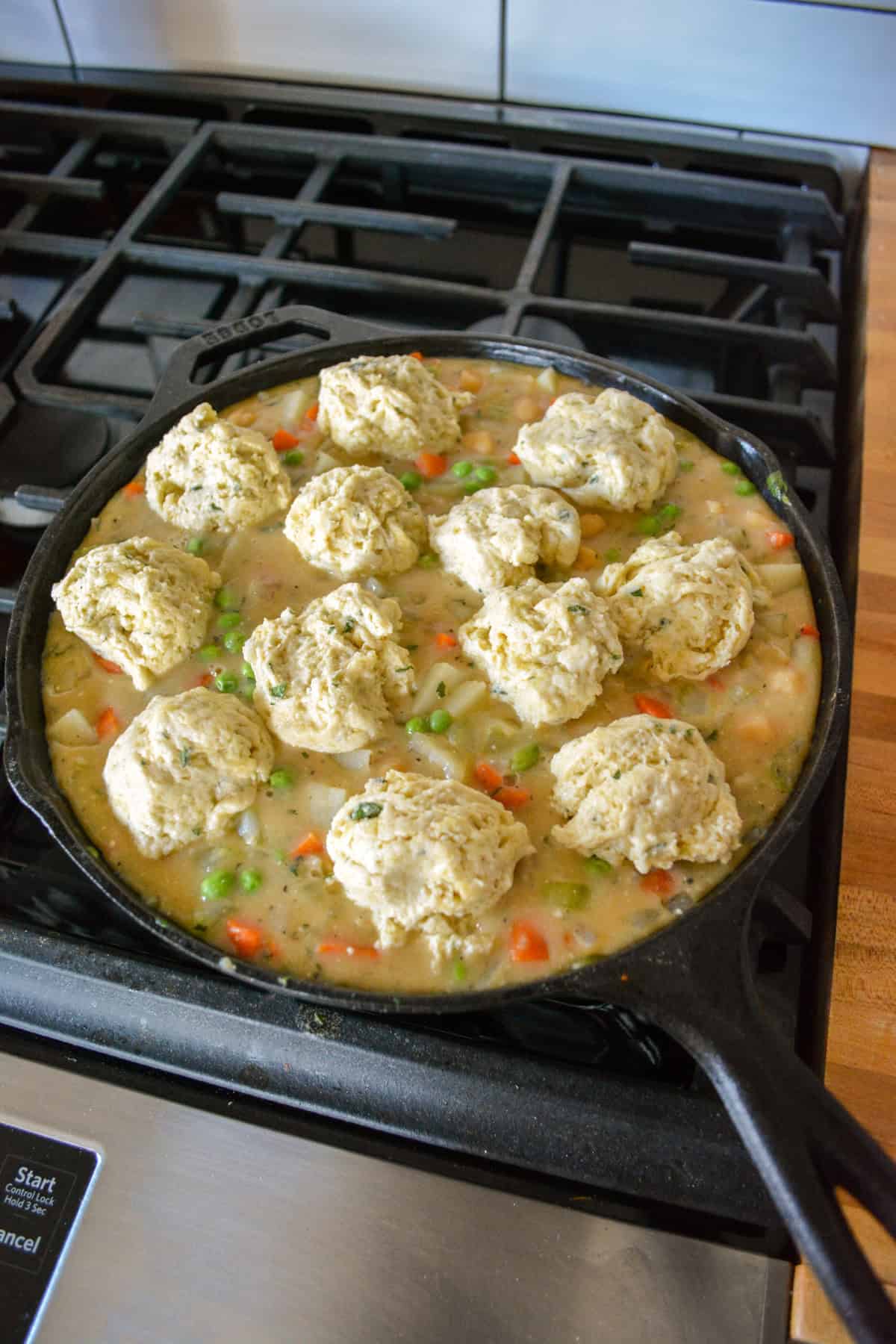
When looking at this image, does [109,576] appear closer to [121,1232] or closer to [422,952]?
[422,952]

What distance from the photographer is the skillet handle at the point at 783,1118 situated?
0.87m

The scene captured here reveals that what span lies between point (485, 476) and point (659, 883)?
0.72 meters

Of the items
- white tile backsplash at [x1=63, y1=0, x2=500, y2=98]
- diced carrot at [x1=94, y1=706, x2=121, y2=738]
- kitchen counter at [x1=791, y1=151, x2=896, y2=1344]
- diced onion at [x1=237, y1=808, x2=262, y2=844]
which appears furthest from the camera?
white tile backsplash at [x1=63, y1=0, x2=500, y2=98]

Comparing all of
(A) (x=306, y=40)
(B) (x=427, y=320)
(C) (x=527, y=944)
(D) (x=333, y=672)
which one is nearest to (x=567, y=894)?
(C) (x=527, y=944)

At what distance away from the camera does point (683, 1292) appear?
104cm

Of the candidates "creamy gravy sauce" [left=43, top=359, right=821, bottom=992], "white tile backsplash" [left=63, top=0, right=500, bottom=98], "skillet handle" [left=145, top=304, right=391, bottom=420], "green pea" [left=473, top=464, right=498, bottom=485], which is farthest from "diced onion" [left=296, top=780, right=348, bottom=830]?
"white tile backsplash" [left=63, top=0, right=500, bottom=98]

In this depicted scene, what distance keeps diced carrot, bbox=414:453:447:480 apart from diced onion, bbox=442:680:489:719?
430mm

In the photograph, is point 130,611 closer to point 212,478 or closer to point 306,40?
point 212,478

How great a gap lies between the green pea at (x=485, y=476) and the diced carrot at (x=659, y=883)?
2.29ft

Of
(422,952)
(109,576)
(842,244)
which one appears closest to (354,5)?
(842,244)

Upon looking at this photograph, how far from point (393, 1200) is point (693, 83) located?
2.34m

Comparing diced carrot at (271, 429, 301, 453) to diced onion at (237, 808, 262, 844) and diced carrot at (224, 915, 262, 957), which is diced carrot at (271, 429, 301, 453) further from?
diced carrot at (224, 915, 262, 957)

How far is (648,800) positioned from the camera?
3.86 ft

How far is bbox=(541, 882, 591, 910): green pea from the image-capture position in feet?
3.89
